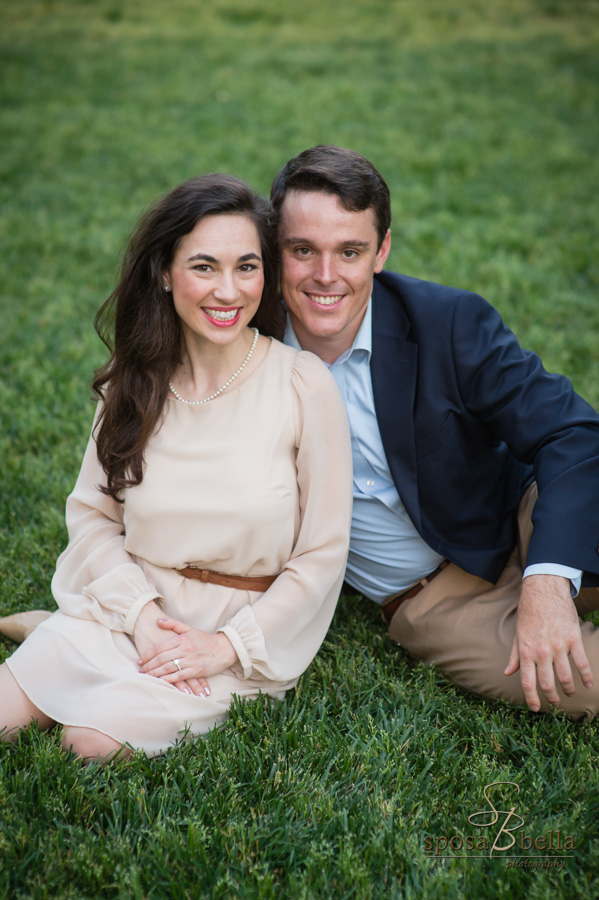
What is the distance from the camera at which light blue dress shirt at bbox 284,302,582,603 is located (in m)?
3.05

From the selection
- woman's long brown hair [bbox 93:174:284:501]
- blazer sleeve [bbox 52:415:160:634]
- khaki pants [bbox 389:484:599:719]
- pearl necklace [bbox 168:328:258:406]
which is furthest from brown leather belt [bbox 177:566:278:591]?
khaki pants [bbox 389:484:599:719]

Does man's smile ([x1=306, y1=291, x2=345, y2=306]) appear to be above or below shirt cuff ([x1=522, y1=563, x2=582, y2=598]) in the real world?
above

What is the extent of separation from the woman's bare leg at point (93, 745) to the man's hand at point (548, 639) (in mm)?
1301

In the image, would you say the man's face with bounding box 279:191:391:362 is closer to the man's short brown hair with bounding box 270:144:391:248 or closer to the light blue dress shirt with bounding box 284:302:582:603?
the man's short brown hair with bounding box 270:144:391:248

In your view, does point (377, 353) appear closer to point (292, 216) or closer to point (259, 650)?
point (292, 216)

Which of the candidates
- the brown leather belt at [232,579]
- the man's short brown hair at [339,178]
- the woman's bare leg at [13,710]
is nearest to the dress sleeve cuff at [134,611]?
the brown leather belt at [232,579]

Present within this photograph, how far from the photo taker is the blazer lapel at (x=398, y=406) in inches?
116

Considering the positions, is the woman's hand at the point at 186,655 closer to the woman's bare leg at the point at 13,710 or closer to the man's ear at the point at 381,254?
the woman's bare leg at the point at 13,710

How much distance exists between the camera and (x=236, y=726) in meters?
2.75

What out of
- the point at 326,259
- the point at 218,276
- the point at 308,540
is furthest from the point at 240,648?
the point at 326,259

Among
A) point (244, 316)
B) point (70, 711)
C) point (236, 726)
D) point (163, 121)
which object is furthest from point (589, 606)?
point (163, 121)

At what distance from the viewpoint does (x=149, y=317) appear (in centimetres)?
291

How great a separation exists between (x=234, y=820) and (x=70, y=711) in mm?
647

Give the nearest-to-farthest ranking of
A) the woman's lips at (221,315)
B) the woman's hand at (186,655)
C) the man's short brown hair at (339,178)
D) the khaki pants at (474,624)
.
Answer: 1. the woman's hand at (186,655)
2. the woman's lips at (221,315)
3. the man's short brown hair at (339,178)
4. the khaki pants at (474,624)
